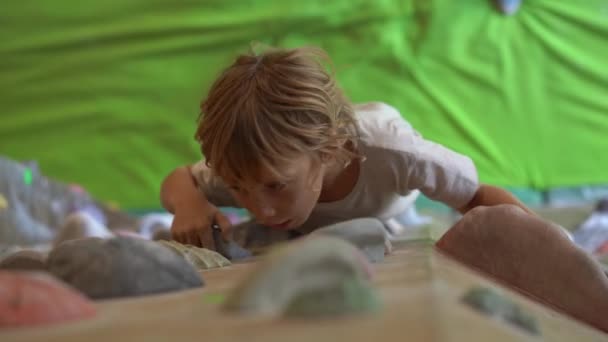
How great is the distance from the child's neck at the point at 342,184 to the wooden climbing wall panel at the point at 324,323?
2.05ft

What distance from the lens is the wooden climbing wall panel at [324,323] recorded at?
40cm

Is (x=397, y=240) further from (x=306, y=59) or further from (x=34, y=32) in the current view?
(x=34, y=32)

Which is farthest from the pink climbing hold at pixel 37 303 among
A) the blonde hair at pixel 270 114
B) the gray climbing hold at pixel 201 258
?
the blonde hair at pixel 270 114

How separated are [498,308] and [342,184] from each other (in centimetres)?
75

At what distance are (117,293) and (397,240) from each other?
0.55 m

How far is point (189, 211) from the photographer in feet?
3.96

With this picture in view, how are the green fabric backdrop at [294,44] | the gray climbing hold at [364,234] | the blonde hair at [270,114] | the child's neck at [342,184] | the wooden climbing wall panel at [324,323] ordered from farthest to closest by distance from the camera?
the green fabric backdrop at [294,44]
the child's neck at [342,184]
the blonde hair at [270,114]
the gray climbing hold at [364,234]
the wooden climbing wall panel at [324,323]

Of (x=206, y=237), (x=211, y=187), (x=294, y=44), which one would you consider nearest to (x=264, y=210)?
(x=206, y=237)

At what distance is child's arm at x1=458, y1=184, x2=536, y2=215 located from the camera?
116 cm

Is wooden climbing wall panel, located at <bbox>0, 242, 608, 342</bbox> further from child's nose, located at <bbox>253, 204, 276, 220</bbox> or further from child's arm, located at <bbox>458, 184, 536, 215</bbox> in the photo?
child's arm, located at <bbox>458, 184, 536, 215</bbox>

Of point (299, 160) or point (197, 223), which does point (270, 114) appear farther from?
point (197, 223)

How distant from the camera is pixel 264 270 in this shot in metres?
0.46

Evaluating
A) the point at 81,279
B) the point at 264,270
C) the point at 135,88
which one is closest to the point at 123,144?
the point at 135,88

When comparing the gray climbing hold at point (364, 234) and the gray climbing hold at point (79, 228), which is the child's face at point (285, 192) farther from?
the gray climbing hold at point (79, 228)
